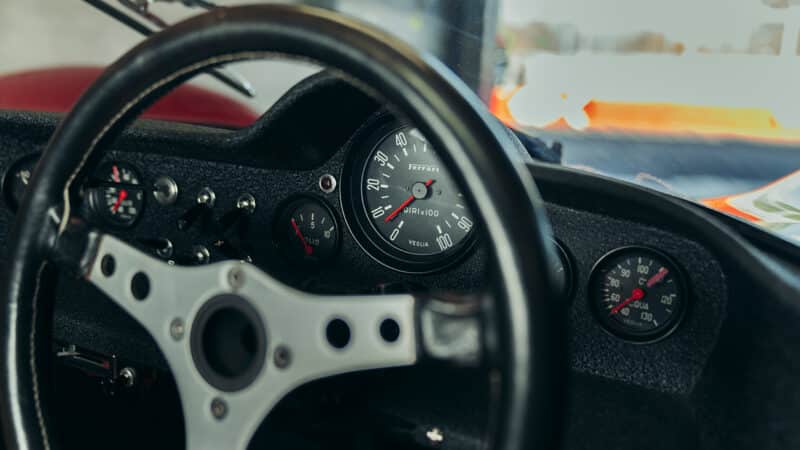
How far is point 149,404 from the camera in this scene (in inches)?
61.0

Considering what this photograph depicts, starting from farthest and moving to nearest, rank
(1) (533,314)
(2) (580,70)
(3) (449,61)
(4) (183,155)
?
(2) (580,70) → (3) (449,61) → (4) (183,155) → (1) (533,314)

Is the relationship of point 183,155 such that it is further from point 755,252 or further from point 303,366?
point 755,252

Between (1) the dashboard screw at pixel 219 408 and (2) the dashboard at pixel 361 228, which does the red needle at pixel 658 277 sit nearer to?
(2) the dashboard at pixel 361 228

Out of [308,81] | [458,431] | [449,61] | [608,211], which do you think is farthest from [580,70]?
[458,431]

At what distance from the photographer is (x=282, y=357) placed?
31.7 inches

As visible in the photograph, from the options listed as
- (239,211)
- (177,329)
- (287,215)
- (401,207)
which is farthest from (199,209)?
(177,329)

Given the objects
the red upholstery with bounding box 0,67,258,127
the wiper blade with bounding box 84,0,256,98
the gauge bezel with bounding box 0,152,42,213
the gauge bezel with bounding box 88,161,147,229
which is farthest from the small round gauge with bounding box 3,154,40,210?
the red upholstery with bounding box 0,67,258,127

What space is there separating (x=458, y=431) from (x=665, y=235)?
20.8 inches

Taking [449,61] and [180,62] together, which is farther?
[449,61]

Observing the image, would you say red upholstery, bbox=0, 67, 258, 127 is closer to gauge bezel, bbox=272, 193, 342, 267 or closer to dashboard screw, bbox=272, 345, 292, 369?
gauge bezel, bbox=272, 193, 342, 267

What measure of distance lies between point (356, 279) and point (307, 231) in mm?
152

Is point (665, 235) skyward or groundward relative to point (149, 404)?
skyward

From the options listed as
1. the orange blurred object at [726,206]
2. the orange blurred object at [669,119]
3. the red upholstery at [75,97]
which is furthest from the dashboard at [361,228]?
the red upholstery at [75,97]

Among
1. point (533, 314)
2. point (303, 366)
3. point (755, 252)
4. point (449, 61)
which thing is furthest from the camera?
point (449, 61)
